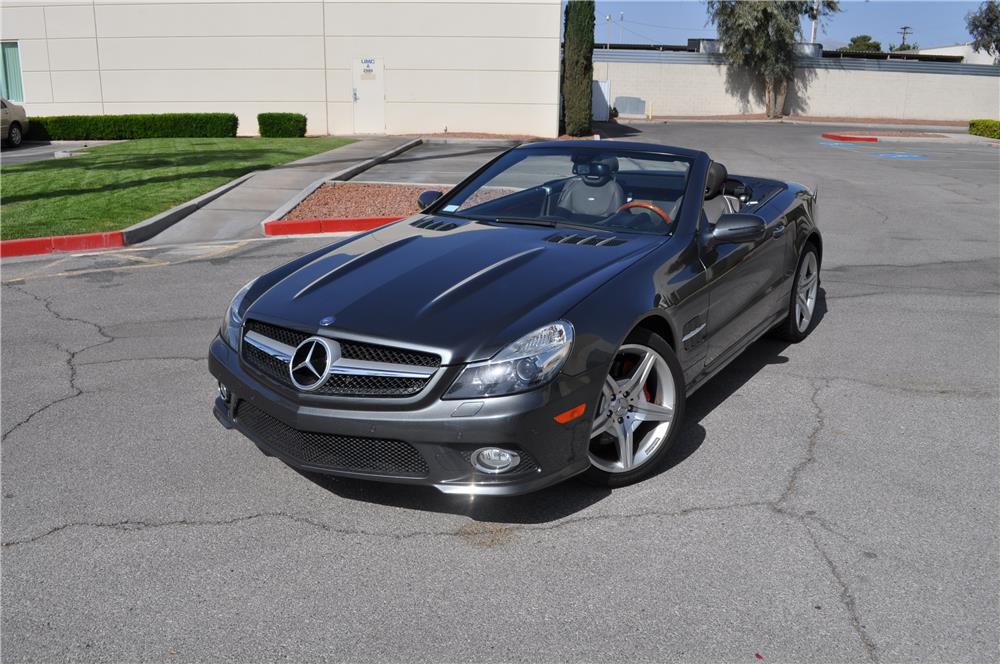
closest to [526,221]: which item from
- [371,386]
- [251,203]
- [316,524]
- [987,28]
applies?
[371,386]

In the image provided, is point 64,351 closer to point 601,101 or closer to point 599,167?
point 599,167

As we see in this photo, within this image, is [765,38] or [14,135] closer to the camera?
[14,135]

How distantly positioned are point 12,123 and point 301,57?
844 centimetres

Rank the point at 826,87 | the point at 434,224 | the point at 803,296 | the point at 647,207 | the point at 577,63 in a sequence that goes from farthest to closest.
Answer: the point at 826,87, the point at 577,63, the point at 803,296, the point at 434,224, the point at 647,207

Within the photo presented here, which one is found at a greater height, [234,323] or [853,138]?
[234,323]

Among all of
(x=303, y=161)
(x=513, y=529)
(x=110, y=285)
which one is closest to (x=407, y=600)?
(x=513, y=529)

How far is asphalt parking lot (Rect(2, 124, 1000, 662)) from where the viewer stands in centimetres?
304

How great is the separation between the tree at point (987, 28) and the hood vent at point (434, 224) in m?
63.9

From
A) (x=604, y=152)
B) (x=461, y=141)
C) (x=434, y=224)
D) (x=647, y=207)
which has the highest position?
(x=604, y=152)

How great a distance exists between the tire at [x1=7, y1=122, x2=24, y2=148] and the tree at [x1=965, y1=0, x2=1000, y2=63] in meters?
57.0

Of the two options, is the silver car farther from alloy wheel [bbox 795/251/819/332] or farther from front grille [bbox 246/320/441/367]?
front grille [bbox 246/320/441/367]

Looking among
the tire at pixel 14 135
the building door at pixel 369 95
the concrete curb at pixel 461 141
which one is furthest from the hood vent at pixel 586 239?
the tire at pixel 14 135

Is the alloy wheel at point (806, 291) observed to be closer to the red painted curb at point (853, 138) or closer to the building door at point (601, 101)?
the red painted curb at point (853, 138)

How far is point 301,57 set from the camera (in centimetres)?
2761
